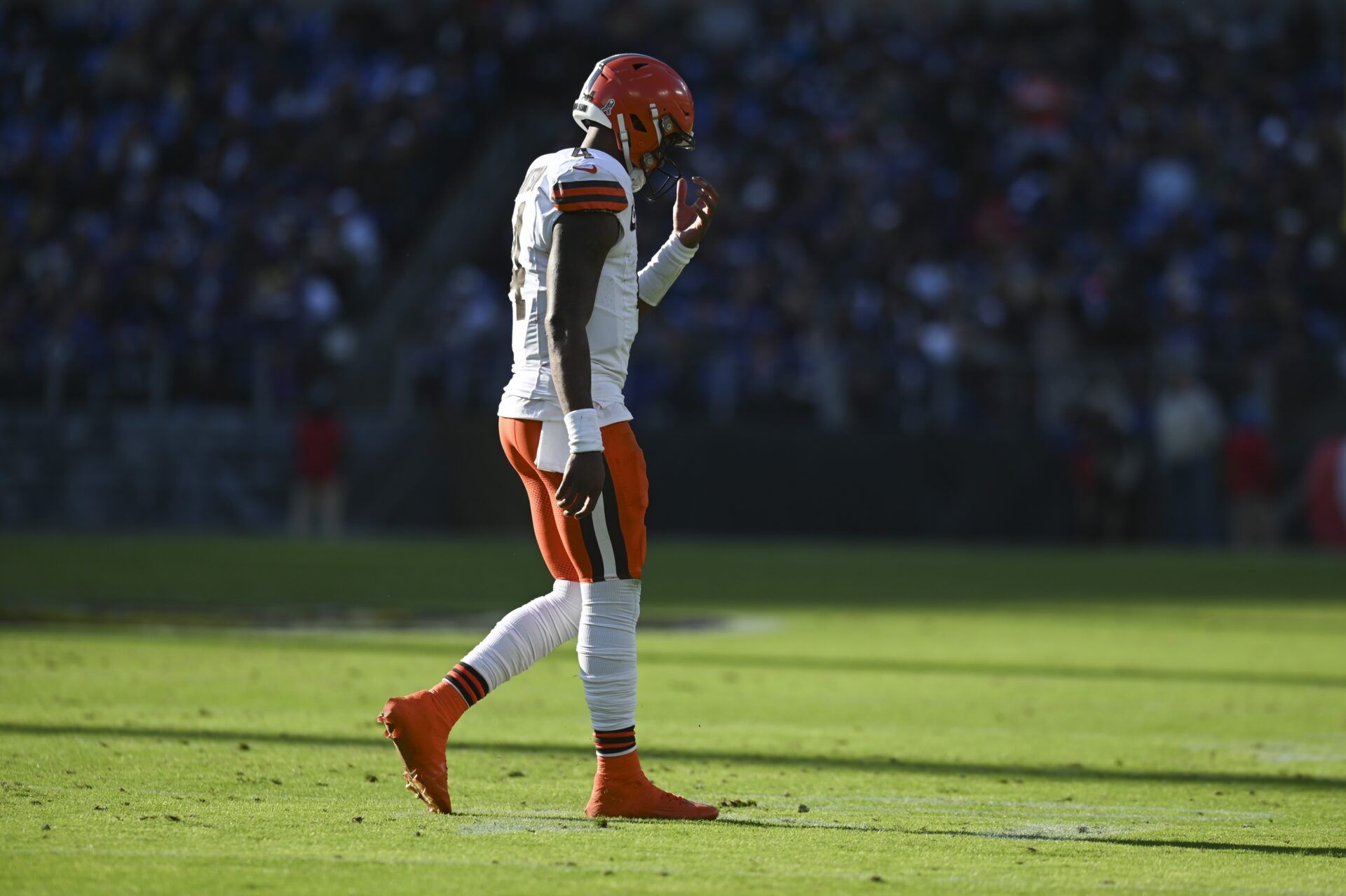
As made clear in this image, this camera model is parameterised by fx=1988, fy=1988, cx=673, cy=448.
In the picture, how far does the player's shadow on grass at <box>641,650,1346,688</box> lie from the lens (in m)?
9.95

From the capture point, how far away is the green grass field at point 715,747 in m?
4.62

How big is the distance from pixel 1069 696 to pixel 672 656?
2.42 meters

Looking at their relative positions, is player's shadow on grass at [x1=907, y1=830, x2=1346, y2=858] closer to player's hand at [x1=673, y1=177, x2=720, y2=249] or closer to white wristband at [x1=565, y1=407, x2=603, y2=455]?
white wristband at [x1=565, y1=407, x2=603, y2=455]

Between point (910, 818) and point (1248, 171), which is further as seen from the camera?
point (1248, 171)

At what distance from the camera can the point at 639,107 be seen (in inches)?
227

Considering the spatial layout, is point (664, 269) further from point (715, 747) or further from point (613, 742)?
point (715, 747)

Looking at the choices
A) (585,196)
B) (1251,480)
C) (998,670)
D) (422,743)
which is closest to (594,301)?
(585,196)

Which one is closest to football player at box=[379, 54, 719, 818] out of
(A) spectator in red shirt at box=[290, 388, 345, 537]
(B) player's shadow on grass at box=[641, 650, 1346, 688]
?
(B) player's shadow on grass at box=[641, 650, 1346, 688]

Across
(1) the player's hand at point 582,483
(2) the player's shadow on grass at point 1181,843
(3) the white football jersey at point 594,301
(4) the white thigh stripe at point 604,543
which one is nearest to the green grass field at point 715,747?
(2) the player's shadow on grass at point 1181,843

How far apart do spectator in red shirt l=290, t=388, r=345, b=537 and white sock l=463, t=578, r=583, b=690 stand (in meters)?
17.9

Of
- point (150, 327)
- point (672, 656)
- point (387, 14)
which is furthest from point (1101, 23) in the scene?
point (672, 656)

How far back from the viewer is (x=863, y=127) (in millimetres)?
26406

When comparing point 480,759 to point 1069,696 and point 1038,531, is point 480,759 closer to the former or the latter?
point 1069,696

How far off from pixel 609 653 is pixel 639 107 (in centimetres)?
158
